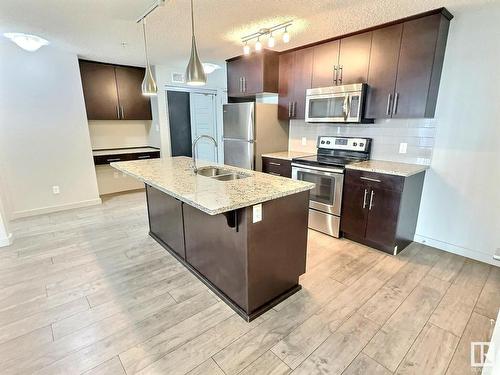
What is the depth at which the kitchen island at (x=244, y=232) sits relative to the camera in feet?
5.71

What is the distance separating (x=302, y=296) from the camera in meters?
2.13

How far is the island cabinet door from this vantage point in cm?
256

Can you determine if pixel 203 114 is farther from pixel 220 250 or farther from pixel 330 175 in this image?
pixel 220 250

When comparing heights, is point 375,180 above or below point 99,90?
below

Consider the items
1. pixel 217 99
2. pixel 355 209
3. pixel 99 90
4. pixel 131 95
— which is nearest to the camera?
pixel 355 209

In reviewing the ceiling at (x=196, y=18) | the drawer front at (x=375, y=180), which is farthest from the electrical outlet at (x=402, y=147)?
the ceiling at (x=196, y=18)

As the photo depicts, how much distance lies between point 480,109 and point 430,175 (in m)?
0.76

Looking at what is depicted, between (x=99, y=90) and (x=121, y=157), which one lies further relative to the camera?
(x=121, y=157)

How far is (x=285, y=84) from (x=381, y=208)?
7.26 ft

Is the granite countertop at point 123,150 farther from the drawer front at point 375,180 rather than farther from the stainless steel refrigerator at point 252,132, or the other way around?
the drawer front at point 375,180


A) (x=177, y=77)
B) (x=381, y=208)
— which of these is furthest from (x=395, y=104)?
(x=177, y=77)

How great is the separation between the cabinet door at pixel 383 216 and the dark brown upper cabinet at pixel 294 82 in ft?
5.14

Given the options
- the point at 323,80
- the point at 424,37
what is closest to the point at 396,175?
the point at 424,37

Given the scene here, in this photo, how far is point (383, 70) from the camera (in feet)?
9.15
